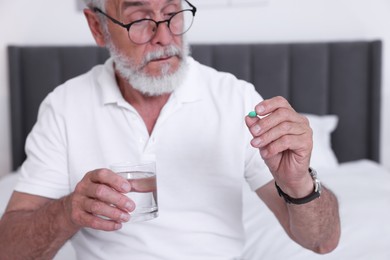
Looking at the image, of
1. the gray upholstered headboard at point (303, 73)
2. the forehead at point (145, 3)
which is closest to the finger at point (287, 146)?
the forehead at point (145, 3)

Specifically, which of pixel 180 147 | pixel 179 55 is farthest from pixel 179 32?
pixel 180 147

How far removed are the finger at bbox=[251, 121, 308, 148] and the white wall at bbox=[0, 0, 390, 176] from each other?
177 centimetres

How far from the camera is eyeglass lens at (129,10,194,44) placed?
1267mm

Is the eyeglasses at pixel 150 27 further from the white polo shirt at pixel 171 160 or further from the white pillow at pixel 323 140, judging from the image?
the white pillow at pixel 323 140

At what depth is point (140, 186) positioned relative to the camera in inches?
36.9

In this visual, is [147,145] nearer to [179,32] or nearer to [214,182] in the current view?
[214,182]

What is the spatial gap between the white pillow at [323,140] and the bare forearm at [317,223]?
3.87 feet

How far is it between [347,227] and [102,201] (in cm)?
99

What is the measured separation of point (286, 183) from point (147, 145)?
0.38 m

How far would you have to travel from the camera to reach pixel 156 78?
4.15ft

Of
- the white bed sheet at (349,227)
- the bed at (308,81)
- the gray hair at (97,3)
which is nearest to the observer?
the gray hair at (97,3)

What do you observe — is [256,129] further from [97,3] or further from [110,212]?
[97,3]

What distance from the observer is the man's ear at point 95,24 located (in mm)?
1430

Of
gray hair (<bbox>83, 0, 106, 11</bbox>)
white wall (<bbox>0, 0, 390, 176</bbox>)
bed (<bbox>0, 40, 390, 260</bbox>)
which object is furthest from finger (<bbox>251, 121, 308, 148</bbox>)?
white wall (<bbox>0, 0, 390, 176</bbox>)
